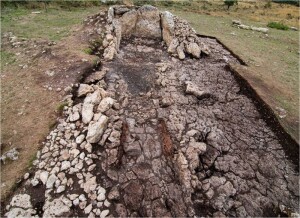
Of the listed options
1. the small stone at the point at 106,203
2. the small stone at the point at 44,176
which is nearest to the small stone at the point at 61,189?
the small stone at the point at 44,176

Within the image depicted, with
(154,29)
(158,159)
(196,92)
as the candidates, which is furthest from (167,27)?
(158,159)

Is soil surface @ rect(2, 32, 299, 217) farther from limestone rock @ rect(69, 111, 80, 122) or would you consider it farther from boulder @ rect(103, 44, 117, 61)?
boulder @ rect(103, 44, 117, 61)

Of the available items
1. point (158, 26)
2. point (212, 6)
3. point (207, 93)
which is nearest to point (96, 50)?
point (158, 26)

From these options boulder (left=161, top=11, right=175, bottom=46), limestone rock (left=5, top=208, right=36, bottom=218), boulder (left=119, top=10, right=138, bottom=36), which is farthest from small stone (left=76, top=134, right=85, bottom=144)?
boulder (left=119, top=10, right=138, bottom=36)

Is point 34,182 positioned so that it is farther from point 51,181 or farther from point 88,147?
point 88,147

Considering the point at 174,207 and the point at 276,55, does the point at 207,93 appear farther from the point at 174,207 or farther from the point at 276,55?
the point at 276,55

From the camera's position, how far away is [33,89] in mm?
6781

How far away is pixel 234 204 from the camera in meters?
4.63

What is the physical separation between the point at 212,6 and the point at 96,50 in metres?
14.5

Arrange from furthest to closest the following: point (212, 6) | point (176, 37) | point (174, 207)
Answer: point (212, 6) → point (176, 37) → point (174, 207)

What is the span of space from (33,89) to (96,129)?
8.85 ft

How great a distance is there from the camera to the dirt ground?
518 centimetres

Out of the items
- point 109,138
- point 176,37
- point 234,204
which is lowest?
point 234,204

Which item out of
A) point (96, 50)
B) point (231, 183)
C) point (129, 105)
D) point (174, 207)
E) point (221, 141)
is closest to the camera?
point (174, 207)
